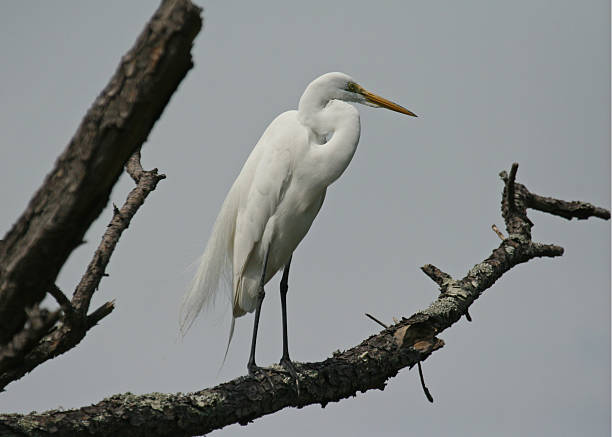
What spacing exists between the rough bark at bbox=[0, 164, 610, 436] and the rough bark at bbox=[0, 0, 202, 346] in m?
0.72

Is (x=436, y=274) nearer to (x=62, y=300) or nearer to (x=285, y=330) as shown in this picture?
(x=285, y=330)

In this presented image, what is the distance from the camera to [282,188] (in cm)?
417

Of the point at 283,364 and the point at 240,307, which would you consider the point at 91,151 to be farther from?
the point at 240,307

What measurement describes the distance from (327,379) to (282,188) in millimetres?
1201

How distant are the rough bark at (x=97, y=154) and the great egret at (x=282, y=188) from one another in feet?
7.42

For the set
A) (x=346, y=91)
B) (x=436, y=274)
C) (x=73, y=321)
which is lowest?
(x=73, y=321)

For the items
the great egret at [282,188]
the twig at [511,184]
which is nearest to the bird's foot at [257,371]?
the great egret at [282,188]

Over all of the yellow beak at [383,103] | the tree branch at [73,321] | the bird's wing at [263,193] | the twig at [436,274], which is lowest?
the tree branch at [73,321]

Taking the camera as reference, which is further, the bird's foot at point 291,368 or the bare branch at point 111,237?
the bird's foot at point 291,368

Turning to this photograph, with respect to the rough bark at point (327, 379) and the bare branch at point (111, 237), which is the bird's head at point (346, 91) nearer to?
the rough bark at point (327, 379)

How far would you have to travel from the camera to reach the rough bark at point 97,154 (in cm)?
168

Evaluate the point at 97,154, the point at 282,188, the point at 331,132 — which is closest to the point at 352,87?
the point at 331,132

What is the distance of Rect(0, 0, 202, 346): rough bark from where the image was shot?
1.68m

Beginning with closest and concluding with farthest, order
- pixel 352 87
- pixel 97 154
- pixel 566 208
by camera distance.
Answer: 1. pixel 97 154
2. pixel 352 87
3. pixel 566 208
